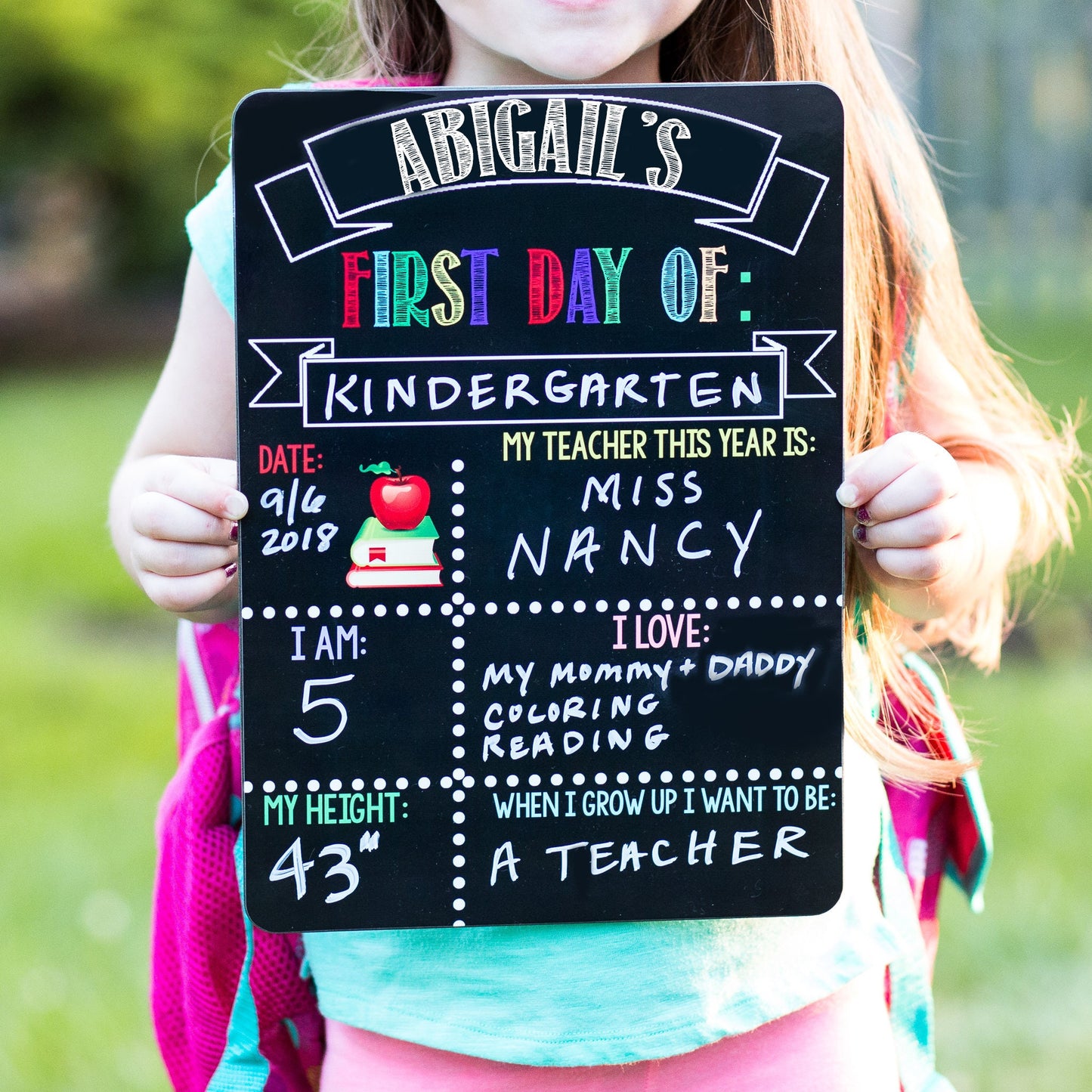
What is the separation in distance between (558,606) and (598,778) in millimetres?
195

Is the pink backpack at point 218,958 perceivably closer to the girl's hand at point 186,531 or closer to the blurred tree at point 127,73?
the girl's hand at point 186,531

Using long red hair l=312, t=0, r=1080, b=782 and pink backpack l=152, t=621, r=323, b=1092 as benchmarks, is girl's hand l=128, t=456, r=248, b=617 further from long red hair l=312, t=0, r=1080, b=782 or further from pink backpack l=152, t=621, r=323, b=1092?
long red hair l=312, t=0, r=1080, b=782

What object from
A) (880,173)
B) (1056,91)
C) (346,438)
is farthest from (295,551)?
(1056,91)

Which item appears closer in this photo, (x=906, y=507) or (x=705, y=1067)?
(x=906, y=507)

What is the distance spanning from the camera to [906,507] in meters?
1.55

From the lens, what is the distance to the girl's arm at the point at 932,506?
1549 mm

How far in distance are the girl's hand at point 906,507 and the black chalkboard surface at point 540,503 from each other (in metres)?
0.04

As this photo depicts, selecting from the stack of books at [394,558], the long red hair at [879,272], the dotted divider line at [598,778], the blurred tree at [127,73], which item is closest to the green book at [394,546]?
the stack of books at [394,558]

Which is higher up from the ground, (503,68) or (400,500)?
(503,68)

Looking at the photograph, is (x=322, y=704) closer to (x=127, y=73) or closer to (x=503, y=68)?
(x=503, y=68)

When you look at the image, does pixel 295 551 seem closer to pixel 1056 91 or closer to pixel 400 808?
pixel 400 808

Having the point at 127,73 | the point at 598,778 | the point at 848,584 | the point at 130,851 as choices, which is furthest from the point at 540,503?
the point at 127,73

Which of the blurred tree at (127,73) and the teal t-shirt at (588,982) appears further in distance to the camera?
the blurred tree at (127,73)

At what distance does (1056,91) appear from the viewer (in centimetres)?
1327
